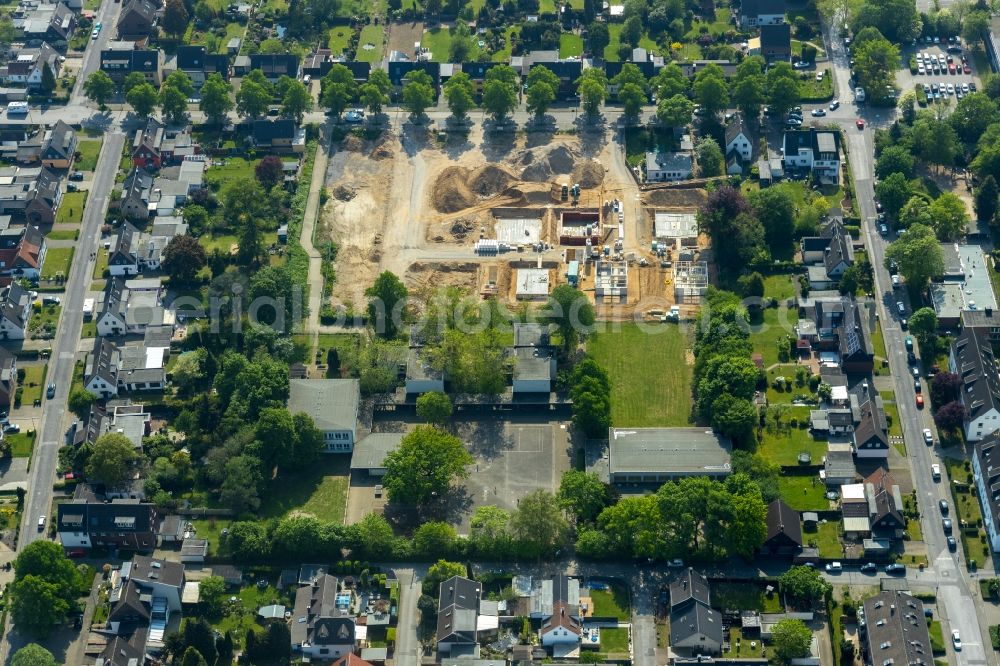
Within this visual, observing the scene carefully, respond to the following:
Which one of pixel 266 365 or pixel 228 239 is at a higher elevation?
pixel 228 239

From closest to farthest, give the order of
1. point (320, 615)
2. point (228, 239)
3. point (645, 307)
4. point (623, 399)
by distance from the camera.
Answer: point (320, 615)
point (623, 399)
point (645, 307)
point (228, 239)

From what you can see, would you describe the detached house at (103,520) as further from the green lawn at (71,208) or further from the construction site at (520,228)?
the green lawn at (71,208)

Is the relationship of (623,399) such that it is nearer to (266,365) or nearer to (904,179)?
(266,365)

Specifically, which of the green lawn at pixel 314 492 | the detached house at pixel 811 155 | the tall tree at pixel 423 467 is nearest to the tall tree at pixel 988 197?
the detached house at pixel 811 155

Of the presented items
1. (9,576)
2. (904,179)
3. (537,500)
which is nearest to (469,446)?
(537,500)

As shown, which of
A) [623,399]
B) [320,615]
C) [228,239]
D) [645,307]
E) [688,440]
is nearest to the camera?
[320,615]

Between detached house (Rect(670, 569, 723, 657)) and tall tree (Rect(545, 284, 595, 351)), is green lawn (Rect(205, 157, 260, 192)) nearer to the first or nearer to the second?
tall tree (Rect(545, 284, 595, 351))
